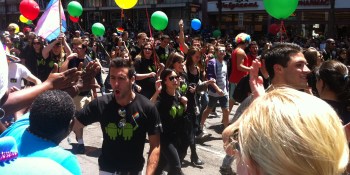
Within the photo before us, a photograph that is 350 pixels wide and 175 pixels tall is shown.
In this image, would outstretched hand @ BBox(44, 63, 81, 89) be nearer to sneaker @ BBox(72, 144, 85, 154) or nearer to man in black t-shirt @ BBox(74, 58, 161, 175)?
man in black t-shirt @ BBox(74, 58, 161, 175)

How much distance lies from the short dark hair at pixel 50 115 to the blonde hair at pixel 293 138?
115 cm

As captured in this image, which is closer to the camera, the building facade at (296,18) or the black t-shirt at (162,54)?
the black t-shirt at (162,54)

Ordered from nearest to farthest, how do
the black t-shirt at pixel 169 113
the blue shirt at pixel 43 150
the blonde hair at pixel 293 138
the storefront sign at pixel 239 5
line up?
the blonde hair at pixel 293 138 < the blue shirt at pixel 43 150 < the black t-shirt at pixel 169 113 < the storefront sign at pixel 239 5

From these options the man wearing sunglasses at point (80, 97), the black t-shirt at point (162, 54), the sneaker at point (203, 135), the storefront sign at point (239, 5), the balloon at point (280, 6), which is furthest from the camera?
the storefront sign at point (239, 5)

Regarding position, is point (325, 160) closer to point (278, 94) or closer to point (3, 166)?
point (278, 94)

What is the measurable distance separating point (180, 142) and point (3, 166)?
3.27 meters

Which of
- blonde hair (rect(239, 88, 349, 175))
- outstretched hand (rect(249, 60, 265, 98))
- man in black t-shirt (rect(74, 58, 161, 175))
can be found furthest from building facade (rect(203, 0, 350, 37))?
blonde hair (rect(239, 88, 349, 175))

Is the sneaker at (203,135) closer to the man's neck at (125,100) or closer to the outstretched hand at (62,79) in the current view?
the man's neck at (125,100)

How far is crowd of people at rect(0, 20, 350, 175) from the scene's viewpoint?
1.07m

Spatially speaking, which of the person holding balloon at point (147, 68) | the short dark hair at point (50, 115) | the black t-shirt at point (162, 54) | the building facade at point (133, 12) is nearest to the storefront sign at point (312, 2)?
the building facade at point (133, 12)

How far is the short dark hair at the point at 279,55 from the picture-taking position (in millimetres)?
3039

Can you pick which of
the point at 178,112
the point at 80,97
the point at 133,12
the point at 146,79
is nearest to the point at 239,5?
the point at 133,12

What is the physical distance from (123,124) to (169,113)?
1230mm

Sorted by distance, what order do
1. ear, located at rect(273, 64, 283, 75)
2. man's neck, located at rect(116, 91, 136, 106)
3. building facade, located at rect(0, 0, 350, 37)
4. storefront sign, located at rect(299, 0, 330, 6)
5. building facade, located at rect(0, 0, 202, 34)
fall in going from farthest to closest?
building facade, located at rect(0, 0, 202, 34), storefront sign, located at rect(299, 0, 330, 6), building facade, located at rect(0, 0, 350, 37), man's neck, located at rect(116, 91, 136, 106), ear, located at rect(273, 64, 283, 75)
